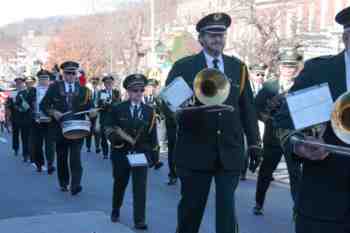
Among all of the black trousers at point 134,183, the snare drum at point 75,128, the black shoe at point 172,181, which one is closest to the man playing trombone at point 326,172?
the black trousers at point 134,183

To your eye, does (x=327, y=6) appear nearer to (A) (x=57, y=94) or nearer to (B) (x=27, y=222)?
(A) (x=57, y=94)

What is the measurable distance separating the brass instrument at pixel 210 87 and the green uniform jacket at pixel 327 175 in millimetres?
1708

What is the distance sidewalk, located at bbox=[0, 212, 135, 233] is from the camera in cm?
806

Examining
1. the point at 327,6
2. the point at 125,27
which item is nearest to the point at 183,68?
the point at 327,6

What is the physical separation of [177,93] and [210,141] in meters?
0.47

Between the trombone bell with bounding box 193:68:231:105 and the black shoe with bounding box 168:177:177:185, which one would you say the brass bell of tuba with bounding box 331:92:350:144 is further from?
the black shoe with bounding box 168:177:177:185

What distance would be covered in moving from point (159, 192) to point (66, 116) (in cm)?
181

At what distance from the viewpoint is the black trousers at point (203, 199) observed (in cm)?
597

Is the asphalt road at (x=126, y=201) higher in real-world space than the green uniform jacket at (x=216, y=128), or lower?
lower

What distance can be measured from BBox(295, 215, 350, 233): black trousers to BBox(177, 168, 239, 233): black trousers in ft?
6.17

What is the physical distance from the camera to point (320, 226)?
405 centimetres

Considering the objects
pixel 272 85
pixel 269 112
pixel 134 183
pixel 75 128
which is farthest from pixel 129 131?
pixel 75 128

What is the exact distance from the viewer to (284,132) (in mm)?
4121

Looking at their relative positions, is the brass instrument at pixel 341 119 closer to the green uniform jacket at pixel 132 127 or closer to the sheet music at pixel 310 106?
the sheet music at pixel 310 106
